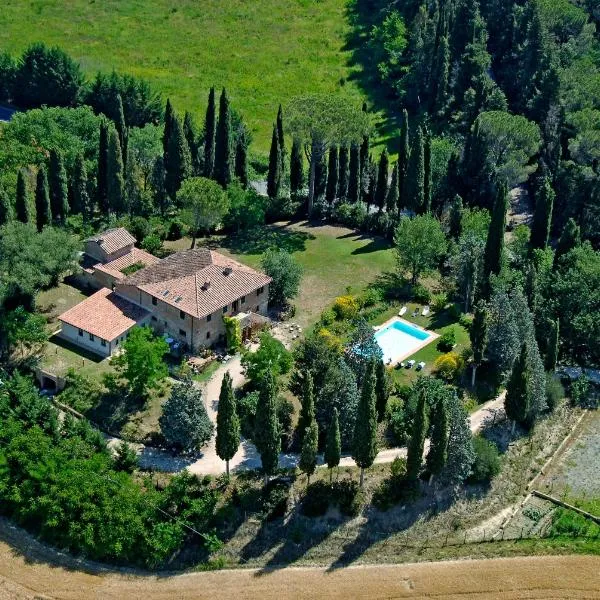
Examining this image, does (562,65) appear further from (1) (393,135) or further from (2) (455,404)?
(2) (455,404)

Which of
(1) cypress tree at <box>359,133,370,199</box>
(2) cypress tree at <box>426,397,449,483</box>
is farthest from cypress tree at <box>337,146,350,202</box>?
(2) cypress tree at <box>426,397,449,483</box>

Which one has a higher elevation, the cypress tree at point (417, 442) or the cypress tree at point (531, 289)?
the cypress tree at point (531, 289)

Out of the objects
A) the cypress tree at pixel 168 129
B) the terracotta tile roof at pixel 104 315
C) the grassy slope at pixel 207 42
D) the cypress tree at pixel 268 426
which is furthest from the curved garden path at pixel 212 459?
the grassy slope at pixel 207 42

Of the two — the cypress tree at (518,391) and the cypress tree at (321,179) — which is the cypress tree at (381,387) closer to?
the cypress tree at (518,391)

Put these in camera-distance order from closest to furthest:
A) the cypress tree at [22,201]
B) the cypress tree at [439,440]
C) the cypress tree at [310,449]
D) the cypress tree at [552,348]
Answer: the cypress tree at [310,449] < the cypress tree at [439,440] < the cypress tree at [552,348] < the cypress tree at [22,201]

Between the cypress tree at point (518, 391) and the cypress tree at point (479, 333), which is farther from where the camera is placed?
the cypress tree at point (479, 333)

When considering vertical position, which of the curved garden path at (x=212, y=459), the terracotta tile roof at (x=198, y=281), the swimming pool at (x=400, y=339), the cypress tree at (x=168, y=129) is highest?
the cypress tree at (x=168, y=129)

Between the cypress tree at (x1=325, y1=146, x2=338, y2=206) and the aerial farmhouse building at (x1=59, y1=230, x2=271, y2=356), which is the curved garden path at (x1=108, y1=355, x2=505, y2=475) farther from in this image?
the cypress tree at (x1=325, y1=146, x2=338, y2=206)

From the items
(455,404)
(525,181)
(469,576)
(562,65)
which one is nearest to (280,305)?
(455,404)
